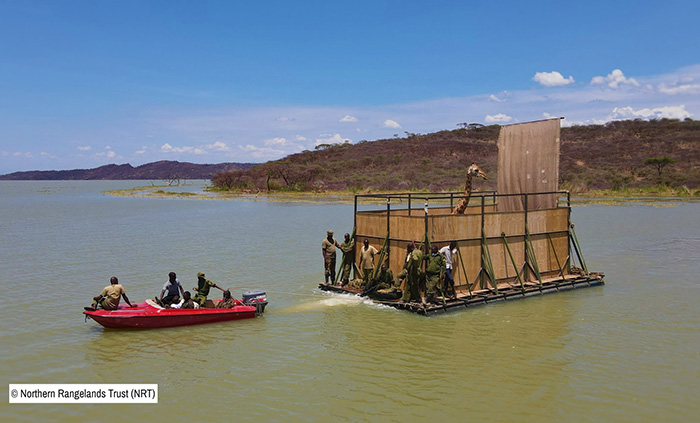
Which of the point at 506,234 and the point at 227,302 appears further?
the point at 506,234

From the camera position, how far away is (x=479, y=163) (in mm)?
101625

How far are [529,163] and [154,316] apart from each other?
560 inches

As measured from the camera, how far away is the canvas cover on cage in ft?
63.5

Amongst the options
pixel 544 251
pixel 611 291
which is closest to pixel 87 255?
pixel 544 251

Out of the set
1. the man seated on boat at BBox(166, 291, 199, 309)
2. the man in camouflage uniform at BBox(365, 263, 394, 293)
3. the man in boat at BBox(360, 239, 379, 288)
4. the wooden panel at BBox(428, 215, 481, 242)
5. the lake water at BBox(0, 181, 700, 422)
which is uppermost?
the wooden panel at BBox(428, 215, 481, 242)

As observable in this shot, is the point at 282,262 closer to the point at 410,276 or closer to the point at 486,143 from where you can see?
the point at 410,276

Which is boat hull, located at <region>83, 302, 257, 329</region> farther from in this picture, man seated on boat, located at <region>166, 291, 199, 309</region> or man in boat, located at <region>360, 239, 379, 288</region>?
man in boat, located at <region>360, 239, 379, 288</region>

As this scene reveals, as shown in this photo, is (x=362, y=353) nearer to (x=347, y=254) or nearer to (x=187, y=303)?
(x=187, y=303)

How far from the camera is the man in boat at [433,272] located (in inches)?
592

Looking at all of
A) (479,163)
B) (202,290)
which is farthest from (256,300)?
(479,163)

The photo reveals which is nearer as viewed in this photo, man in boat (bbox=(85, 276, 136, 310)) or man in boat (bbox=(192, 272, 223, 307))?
man in boat (bbox=(85, 276, 136, 310))

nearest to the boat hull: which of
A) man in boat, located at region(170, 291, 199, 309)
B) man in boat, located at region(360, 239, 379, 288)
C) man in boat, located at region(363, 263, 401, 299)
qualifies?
man in boat, located at region(170, 291, 199, 309)

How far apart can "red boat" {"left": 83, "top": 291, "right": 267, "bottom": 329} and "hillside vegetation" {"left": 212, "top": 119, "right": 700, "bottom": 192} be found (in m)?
62.6

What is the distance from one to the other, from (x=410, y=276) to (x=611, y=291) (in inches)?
327
